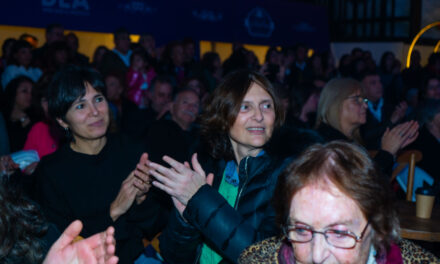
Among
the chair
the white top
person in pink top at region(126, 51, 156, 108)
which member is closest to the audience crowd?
the chair

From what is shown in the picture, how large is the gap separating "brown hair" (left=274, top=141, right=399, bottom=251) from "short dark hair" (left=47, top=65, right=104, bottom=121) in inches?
58.4

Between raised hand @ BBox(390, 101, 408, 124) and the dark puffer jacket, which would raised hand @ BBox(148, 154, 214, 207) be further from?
raised hand @ BBox(390, 101, 408, 124)

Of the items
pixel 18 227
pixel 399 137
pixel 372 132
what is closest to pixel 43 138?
pixel 18 227

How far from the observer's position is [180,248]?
201 cm

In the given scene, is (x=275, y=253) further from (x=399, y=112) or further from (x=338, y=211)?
(x=399, y=112)

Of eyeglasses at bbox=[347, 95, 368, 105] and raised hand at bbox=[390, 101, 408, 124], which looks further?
raised hand at bbox=[390, 101, 408, 124]

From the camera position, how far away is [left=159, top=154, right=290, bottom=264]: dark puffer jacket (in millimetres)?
1793

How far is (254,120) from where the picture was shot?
6.95 feet

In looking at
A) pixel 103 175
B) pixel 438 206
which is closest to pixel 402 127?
pixel 438 206

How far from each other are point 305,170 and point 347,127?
84.5 inches

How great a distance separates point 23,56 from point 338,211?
5712 millimetres

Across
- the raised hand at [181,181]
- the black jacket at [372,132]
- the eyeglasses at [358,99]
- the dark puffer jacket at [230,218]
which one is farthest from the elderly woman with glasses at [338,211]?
the black jacket at [372,132]

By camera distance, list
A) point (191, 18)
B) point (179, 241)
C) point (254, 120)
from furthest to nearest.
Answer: point (191, 18), point (254, 120), point (179, 241)

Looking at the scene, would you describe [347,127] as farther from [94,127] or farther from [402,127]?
[94,127]
